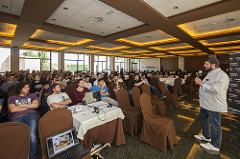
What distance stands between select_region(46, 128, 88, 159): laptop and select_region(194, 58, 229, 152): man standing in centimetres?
231

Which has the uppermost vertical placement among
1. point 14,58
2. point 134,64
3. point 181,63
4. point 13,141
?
point 134,64

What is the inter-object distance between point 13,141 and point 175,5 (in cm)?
483

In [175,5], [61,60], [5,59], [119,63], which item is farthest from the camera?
[119,63]

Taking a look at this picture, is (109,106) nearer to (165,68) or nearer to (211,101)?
(211,101)

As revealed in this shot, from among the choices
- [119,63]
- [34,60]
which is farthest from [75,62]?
[119,63]

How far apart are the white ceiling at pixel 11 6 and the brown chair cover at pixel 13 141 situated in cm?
394

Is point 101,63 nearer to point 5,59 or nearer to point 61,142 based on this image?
point 5,59

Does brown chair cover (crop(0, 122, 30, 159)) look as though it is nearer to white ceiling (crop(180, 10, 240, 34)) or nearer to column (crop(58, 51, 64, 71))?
white ceiling (crop(180, 10, 240, 34))

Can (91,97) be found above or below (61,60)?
below

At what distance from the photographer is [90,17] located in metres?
4.74

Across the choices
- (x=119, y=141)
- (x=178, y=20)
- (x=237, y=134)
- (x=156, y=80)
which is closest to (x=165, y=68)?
(x=156, y=80)

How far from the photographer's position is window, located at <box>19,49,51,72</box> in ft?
38.2

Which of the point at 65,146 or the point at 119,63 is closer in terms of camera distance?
the point at 65,146

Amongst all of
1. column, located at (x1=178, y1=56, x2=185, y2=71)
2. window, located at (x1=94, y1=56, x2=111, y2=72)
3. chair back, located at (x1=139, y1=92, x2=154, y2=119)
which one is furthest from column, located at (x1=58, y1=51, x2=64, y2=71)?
column, located at (x1=178, y1=56, x2=185, y2=71)
